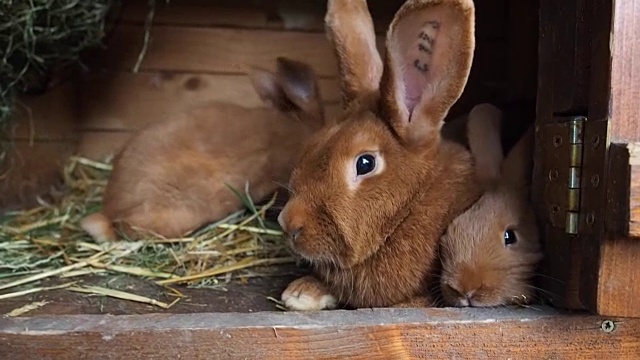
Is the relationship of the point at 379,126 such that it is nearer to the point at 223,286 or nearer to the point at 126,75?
the point at 223,286

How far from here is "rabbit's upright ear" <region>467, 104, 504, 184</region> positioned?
1623mm

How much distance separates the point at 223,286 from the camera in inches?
66.9

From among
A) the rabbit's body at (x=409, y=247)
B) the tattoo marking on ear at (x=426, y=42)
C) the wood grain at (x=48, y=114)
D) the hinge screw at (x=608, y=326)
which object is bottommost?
the hinge screw at (x=608, y=326)

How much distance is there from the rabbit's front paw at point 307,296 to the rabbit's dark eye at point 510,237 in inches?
15.0

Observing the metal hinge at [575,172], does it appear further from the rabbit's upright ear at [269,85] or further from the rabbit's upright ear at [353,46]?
the rabbit's upright ear at [269,85]

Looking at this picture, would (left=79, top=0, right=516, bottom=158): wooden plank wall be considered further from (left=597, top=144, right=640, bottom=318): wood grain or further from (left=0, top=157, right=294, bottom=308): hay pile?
(left=597, top=144, right=640, bottom=318): wood grain

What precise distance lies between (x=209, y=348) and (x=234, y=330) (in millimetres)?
53

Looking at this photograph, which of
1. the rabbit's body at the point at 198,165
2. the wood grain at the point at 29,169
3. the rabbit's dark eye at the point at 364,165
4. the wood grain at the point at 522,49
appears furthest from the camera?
the wood grain at the point at 29,169

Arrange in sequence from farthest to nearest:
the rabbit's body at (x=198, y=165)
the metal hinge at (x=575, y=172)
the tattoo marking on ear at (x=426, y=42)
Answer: the rabbit's body at (x=198, y=165) < the tattoo marking on ear at (x=426, y=42) < the metal hinge at (x=575, y=172)

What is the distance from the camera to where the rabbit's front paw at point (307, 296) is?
60.9 inches

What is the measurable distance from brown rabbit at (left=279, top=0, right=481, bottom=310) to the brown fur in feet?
0.21

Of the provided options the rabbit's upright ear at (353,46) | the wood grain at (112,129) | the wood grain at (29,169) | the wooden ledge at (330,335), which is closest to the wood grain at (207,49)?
the wood grain at (112,129)

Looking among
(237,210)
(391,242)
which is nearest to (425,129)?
(391,242)

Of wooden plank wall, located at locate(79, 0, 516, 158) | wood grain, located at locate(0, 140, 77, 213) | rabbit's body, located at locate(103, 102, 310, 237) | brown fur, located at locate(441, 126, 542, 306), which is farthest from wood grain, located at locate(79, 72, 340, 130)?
brown fur, located at locate(441, 126, 542, 306)
